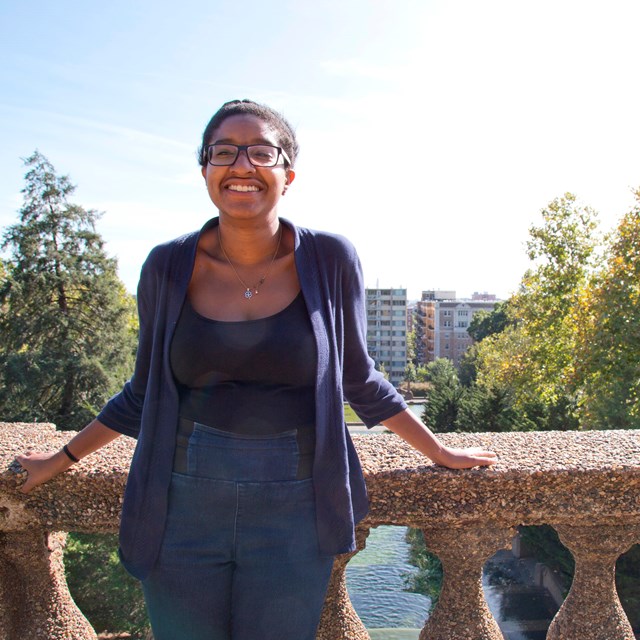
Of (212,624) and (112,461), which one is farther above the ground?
(112,461)

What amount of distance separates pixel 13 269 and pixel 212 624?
1009 inches

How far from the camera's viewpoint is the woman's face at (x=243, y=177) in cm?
221

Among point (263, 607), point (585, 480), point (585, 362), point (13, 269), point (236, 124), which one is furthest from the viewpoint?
point (13, 269)

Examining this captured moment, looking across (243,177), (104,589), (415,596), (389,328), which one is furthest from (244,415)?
(389,328)

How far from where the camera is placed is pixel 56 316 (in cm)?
2552

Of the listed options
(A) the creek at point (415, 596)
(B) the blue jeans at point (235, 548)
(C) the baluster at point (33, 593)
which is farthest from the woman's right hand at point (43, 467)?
(A) the creek at point (415, 596)

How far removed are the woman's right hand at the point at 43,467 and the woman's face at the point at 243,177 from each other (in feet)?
3.72

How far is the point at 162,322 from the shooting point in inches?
88.5

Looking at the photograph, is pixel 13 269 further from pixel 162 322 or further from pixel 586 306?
pixel 162 322

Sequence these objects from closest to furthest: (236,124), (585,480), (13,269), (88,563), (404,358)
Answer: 1. (236,124)
2. (585,480)
3. (88,563)
4. (13,269)
5. (404,358)

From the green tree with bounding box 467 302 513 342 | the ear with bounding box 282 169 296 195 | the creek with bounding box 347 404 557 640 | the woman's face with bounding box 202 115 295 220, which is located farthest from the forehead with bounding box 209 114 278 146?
the green tree with bounding box 467 302 513 342

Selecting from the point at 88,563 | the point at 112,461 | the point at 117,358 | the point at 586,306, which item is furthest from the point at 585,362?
the point at 112,461

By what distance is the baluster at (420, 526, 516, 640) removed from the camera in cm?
276

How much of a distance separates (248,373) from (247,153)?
2.21 ft
